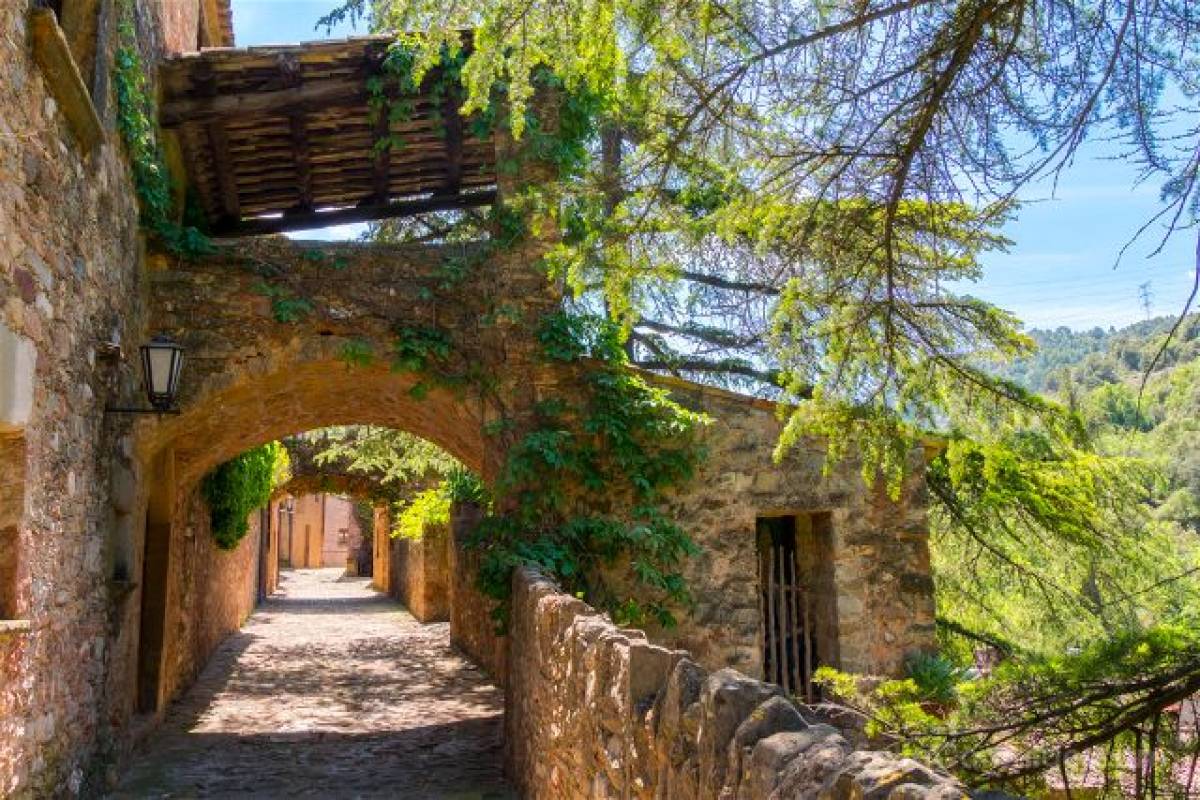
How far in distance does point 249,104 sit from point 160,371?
7.51 feet

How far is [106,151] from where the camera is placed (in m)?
5.20

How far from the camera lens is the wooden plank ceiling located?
6.84 meters

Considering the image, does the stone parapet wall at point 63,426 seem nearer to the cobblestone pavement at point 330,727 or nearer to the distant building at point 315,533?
the cobblestone pavement at point 330,727

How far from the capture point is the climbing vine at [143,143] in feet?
17.9

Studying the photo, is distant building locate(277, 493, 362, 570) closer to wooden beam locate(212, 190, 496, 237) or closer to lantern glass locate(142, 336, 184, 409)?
wooden beam locate(212, 190, 496, 237)

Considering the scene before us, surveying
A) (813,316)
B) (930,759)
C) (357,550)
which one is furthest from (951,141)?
(357,550)

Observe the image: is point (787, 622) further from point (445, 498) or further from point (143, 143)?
point (143, 143)

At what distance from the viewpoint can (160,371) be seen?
5496 millimetres

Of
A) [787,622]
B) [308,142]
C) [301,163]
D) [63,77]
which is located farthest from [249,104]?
[787,622]

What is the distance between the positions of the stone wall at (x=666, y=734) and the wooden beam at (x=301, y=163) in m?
4.65

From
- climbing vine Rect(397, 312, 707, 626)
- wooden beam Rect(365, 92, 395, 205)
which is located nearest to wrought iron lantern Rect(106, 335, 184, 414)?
climbing vine Rect(397, 312, 707, 626)

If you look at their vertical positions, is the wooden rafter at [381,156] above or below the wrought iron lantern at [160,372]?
above

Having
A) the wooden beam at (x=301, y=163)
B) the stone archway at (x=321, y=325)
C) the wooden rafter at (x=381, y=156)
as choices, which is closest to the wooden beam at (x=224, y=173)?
the wooden beam at (x=301, y=163)

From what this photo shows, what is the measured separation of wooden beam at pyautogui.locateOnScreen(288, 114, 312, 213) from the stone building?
0.08 ft
